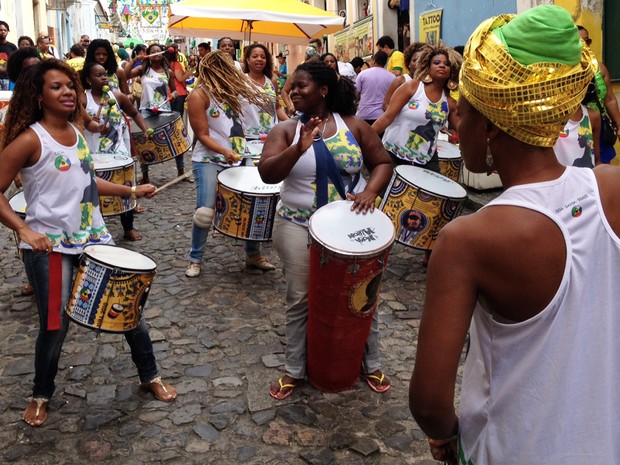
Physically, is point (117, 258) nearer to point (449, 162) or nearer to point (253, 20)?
point (449, 162)

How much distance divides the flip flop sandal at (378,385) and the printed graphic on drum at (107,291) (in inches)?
53.5

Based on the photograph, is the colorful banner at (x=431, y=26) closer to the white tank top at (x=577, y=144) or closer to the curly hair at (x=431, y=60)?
the curly hair at (x=431, y=60)

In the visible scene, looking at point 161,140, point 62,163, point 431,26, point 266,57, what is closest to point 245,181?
point 266,57

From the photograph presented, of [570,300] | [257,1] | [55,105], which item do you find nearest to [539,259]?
[570,300]

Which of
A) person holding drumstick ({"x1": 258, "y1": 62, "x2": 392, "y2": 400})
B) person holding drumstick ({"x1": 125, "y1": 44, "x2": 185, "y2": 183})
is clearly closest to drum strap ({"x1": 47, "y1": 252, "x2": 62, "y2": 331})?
person holding drumstick ({"x1": 258, "y1": 62, "x2": 392, "y2": 400})

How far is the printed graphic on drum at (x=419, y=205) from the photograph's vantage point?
5.10m

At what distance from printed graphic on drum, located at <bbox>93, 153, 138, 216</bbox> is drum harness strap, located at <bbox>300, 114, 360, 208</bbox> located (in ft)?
8.83

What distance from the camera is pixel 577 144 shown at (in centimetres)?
442

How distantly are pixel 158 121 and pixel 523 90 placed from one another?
22.8 feet

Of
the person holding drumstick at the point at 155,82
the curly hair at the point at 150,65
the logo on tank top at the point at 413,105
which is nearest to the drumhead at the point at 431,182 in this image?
the logo on tank top at the point at 413,105

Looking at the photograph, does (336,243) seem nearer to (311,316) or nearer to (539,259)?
(311,316)

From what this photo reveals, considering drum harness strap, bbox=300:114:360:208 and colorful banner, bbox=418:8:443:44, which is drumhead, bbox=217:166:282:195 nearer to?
drum harness strap, bbox=300:114:360:208

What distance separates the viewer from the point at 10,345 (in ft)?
14.9

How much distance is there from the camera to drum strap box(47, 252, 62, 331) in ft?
11.0
